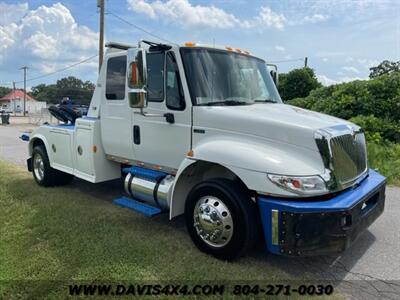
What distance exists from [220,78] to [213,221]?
5.64ft

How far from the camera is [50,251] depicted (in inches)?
171

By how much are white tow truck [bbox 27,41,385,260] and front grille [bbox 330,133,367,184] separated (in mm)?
12

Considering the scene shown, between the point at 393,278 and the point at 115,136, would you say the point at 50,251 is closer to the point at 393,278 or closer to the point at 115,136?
the point at 115,136

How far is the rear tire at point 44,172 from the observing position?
7129 millimetres

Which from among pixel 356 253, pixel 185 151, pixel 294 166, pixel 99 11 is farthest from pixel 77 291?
pixel 99 11

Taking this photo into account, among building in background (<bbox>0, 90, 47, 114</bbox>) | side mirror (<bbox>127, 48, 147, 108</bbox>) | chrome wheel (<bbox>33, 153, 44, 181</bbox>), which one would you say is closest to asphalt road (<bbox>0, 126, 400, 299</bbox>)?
side mirror (<bbox>127, 48, 147, 108</bbox>)

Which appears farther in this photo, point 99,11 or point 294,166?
point 99,11

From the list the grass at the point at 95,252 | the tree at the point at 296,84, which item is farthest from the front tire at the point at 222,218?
the tree at the point at 296,84

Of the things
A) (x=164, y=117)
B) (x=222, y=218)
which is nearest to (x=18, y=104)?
(x=164, y=117)

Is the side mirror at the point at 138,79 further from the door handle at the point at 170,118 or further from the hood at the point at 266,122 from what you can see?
the hood at the point at 266,122

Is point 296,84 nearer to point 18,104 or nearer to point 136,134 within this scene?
point 136,134

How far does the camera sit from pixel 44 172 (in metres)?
7.18

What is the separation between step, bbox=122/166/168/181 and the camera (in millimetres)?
5021

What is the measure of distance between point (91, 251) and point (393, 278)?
3.28 meters
